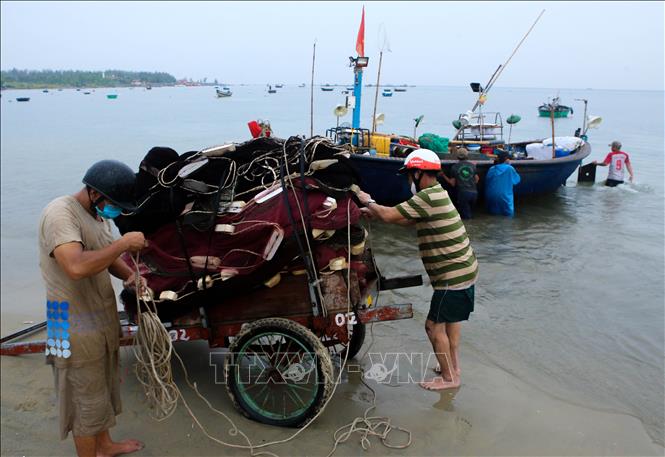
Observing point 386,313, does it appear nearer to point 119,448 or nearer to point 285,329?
point 285,329

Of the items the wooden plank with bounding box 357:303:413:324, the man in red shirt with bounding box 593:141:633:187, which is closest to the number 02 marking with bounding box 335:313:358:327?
the wooden plank with bounding box 357:303:413:324

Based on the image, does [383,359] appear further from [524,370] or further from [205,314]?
[205,314]

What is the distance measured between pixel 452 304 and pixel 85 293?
262 cm

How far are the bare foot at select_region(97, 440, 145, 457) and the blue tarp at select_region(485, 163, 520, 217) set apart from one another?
10.5 m

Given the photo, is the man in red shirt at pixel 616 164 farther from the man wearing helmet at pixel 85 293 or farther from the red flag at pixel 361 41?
the man wearing helmet at pixel 85 293

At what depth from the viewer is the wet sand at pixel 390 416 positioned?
138 inches

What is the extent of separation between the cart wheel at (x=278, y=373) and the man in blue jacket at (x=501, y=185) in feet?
31.4

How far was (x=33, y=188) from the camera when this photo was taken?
15.5m

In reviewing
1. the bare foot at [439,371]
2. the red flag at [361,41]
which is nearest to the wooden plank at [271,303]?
the bare foot at [439,371]

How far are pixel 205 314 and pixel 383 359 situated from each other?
2037 mm

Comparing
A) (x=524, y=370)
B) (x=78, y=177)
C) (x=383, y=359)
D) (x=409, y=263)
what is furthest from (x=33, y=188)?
(x=524, y=370)

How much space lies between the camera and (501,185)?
39.9 feet

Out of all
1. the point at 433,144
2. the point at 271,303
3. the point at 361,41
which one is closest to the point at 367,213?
the point at 271,303

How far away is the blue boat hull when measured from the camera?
11.4m
